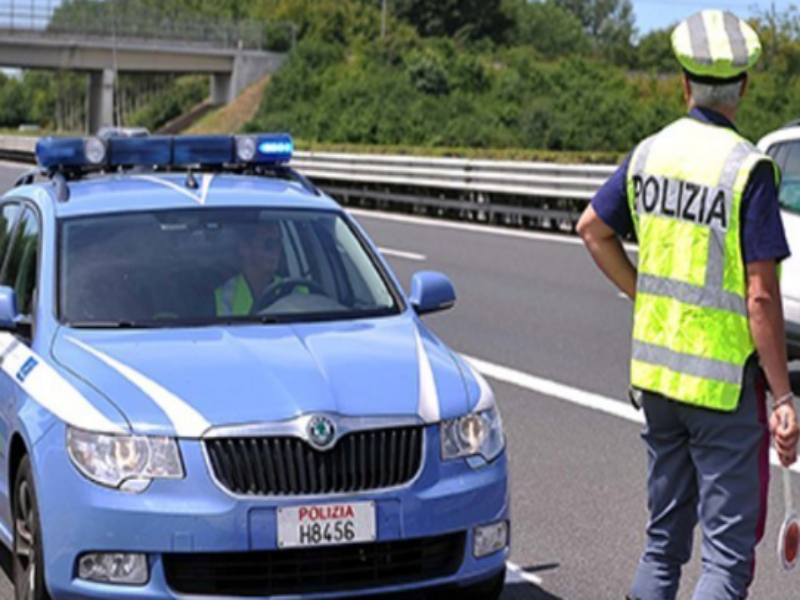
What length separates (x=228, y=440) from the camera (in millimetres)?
5574

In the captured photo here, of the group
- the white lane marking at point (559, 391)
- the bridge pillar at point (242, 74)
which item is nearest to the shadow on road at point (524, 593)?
the white lane marking at point (559, 391)

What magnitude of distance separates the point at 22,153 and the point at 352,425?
2336 inches

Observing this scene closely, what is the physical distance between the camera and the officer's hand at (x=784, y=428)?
4.71 m

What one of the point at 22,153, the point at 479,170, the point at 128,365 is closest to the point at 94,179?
the point at 128,365

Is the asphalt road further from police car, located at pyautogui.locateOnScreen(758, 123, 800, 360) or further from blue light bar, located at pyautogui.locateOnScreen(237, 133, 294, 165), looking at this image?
blue light bar, located at pyautogui.locateOnScreen(237, 133, 294, 165)

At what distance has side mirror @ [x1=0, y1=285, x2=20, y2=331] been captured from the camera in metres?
6.54

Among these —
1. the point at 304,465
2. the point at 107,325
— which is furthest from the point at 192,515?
the point at 107,325

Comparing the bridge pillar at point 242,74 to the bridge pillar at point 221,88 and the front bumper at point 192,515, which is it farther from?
the front bumper at point 192,515

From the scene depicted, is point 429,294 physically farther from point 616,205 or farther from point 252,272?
point 616,205

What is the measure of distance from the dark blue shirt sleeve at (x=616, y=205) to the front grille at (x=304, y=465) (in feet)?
3.53

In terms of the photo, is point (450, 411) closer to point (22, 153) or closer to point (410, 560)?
point (410, 560)

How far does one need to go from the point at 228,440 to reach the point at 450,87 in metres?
93.4

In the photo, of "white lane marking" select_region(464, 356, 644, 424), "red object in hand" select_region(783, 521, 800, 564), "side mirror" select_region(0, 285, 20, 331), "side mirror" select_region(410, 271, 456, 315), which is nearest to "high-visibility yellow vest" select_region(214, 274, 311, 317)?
"side mirror" select_region(410, 271, 456, 315)

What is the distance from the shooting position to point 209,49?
104 metres
